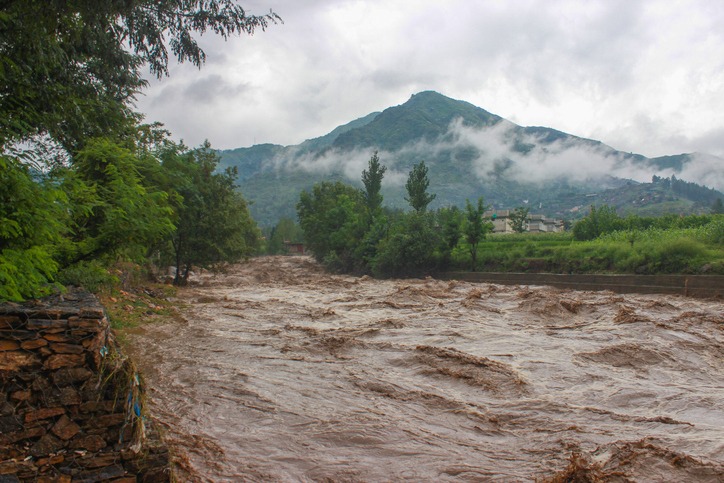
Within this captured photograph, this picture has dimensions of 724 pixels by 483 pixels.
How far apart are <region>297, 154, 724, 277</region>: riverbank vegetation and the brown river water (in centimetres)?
1115

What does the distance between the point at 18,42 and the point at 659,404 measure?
37.5ft

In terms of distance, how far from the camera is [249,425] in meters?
7.00

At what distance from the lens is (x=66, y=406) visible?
416 centimetres

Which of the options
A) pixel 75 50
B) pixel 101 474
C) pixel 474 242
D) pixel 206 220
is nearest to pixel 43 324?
pixel 101 474

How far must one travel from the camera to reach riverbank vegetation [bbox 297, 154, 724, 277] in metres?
27.3

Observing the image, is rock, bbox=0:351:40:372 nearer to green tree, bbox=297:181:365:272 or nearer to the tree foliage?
green tree, bbox=297:181:365:272

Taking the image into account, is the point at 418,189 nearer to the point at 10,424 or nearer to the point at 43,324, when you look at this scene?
the point at 43,324

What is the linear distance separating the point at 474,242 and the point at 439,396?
29.5 meters

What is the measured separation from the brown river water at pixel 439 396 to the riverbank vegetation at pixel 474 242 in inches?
439

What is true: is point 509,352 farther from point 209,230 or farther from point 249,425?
point 209,230

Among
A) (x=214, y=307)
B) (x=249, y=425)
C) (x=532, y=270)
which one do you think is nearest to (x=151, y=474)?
(x=249, y=425)

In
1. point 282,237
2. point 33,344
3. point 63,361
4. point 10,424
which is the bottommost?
point 282,237

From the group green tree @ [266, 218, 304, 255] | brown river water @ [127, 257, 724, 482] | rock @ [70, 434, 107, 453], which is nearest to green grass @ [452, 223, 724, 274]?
brown river water @ [127, 257, 724, 482]

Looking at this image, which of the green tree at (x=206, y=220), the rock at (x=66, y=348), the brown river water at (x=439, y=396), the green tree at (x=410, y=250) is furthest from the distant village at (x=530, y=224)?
the rock at (x=66, y=348)
